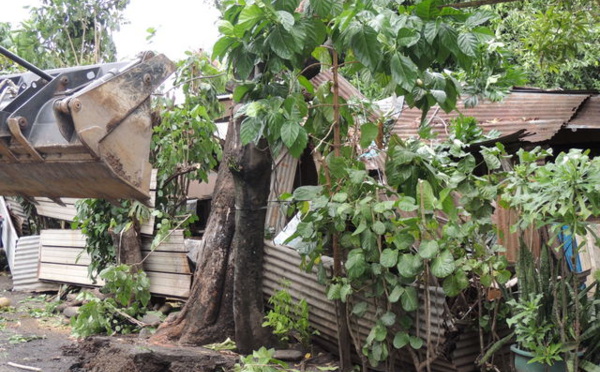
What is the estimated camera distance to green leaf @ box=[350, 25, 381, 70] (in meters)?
4.02

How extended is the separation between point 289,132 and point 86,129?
1.40 metres

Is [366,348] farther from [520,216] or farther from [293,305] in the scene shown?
[520,216]

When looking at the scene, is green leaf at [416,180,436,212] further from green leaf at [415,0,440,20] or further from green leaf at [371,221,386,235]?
green leaf at [415,0,440,20]

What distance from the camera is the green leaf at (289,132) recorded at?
447 cm

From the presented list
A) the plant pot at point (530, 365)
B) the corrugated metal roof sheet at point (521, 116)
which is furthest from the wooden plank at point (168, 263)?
the plant pot at point (530, 365)

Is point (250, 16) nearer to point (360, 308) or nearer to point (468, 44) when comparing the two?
point (468, 44)

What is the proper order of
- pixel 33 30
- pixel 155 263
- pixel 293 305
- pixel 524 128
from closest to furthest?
pixel 293 305 < pixel 524 128 < pixel 155 263 < pixel 33 30

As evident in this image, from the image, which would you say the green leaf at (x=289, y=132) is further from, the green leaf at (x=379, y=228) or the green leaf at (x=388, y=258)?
the green leaf at (x=388, y=258)

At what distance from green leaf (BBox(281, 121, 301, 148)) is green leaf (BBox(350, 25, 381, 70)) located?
72cm

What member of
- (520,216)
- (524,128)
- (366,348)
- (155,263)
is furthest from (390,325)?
(155,263)

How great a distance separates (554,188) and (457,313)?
5.15ft

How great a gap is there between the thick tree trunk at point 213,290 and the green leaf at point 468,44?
258 cm

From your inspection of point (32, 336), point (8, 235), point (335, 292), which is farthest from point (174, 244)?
point (8, 235)

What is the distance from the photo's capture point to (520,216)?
180 inches
